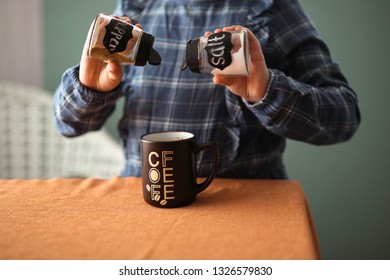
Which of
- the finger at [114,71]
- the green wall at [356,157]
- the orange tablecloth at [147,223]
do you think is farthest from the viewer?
the green wall at [356,157]

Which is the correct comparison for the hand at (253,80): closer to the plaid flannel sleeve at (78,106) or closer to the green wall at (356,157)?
the plaid flannel sleeve at (78,106)

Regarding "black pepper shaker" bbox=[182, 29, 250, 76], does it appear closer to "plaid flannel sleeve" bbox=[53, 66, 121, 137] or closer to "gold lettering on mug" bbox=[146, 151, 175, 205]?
"gold lettering on mug" bbox=[146, 151, 175, 205]

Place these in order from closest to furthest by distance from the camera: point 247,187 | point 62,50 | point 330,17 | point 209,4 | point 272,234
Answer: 1. point 272,234
2. point 247,187
3. point 209,4
4. point 330,17
5. point 62,50

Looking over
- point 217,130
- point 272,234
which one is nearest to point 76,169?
point 217,130

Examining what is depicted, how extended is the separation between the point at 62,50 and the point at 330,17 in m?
1.00

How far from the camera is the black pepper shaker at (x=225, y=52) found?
63cm

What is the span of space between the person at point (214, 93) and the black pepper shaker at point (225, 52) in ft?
0.59

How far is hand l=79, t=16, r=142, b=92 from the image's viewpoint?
29.8 inches

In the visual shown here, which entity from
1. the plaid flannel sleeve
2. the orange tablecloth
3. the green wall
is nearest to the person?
the plaid flannel sleeve

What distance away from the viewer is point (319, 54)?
89 centimetres

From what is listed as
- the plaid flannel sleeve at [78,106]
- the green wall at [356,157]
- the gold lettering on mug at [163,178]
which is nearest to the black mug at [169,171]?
the gold lettering on mug at [163,178]

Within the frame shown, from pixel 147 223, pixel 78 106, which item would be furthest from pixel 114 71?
pixel 147 223

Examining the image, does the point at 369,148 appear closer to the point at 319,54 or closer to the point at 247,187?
the point at 319,54

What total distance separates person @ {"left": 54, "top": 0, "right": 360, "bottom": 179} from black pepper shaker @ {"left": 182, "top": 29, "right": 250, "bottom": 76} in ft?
0.59
